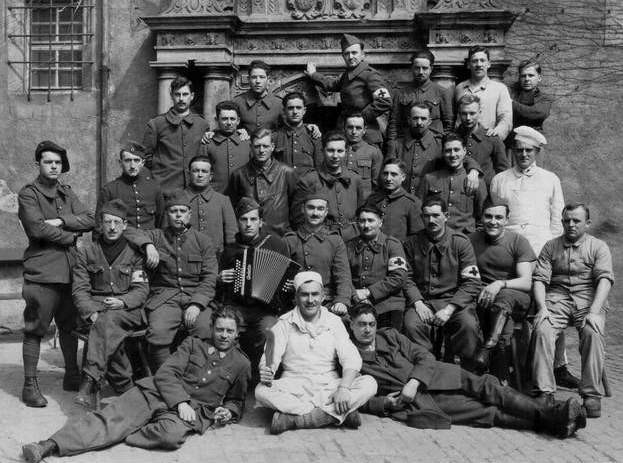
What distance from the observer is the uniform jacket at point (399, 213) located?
7352 millimetres

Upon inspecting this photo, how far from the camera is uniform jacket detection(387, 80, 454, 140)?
8.52m

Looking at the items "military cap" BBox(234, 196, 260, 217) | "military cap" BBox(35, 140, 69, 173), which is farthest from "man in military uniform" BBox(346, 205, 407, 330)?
"military cap" BBox(35, 140, 69, 173)

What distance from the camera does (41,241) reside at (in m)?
6.64

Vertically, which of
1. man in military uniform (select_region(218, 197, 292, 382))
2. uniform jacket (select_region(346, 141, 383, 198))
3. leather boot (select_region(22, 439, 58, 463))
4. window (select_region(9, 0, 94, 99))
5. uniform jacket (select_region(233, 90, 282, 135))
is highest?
window (select_region(9, 0, 94, 99))

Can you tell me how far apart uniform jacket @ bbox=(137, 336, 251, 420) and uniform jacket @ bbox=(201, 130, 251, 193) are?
2.38 m

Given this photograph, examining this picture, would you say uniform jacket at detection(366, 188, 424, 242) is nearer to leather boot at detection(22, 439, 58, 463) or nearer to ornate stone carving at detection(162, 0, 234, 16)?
leather boot at detection(22, 439, 58, 463)

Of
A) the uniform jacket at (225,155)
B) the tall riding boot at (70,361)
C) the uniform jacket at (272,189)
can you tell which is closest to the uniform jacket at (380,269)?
the uniform jacket at (272,189)

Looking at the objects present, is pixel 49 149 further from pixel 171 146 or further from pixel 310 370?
pixel 310 370

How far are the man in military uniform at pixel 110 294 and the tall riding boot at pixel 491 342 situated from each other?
2626 mm

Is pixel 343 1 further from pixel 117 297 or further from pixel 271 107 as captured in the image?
pixel 117 297

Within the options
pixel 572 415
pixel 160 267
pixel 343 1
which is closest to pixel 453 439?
pixel 572 415

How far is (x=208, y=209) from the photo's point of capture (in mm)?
7191

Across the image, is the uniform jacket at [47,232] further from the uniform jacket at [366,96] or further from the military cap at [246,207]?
the uniform jacket at [366,96]

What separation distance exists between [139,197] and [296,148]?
1613 mm
